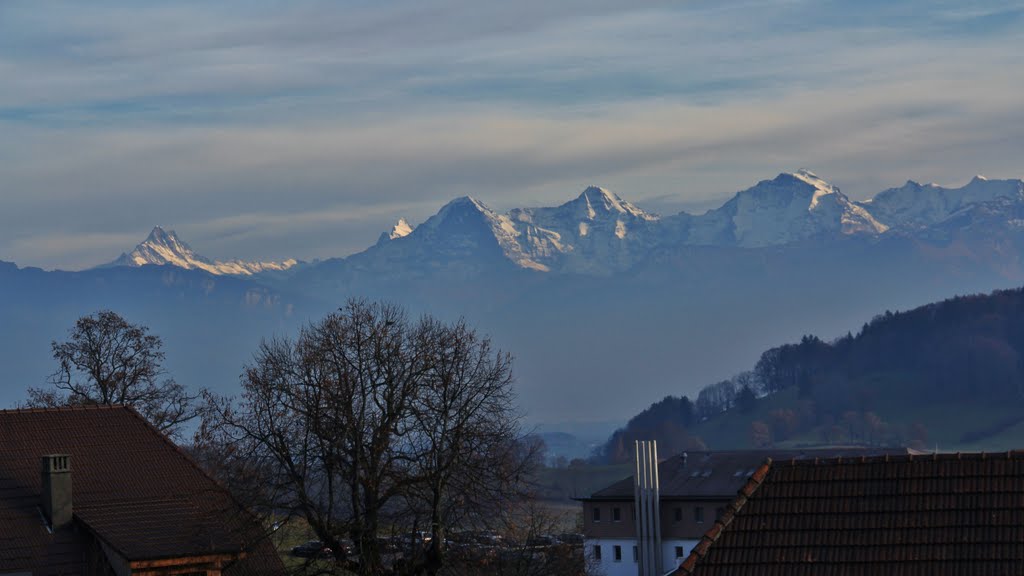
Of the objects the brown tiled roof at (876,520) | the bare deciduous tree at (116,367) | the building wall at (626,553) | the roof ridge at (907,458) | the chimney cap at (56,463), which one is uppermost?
the bare deciduous tree at (116,367)

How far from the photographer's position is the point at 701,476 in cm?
12119

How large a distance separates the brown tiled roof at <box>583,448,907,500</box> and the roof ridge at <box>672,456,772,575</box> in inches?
3422

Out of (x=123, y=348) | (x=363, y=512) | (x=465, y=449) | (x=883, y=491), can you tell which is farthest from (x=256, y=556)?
(x=123, y=348)

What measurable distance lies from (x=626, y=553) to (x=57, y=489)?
7711 cm

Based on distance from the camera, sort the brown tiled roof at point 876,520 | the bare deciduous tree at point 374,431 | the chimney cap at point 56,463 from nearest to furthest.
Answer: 1. the brown tiled roof at point 876,520
2. the bare deciduous tree at point 374,431
3. the chimney cap at point 56,463

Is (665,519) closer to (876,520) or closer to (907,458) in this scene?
(907,458)

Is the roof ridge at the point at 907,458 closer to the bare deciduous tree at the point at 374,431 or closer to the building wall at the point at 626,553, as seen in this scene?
the bare deciduous tree at the point at 374,431

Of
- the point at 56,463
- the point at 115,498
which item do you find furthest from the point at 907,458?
the point at 115,498

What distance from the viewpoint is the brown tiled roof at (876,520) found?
24750mm

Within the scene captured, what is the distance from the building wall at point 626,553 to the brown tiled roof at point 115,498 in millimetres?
63176

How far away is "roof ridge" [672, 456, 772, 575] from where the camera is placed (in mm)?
25859

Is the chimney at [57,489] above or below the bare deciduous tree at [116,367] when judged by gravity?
below

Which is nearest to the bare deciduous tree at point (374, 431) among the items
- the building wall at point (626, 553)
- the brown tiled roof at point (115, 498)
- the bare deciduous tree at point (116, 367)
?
the brown tiled roof at point (115, 498)

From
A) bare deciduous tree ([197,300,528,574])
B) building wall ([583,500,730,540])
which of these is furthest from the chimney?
building wall ([583,500,730,540])
